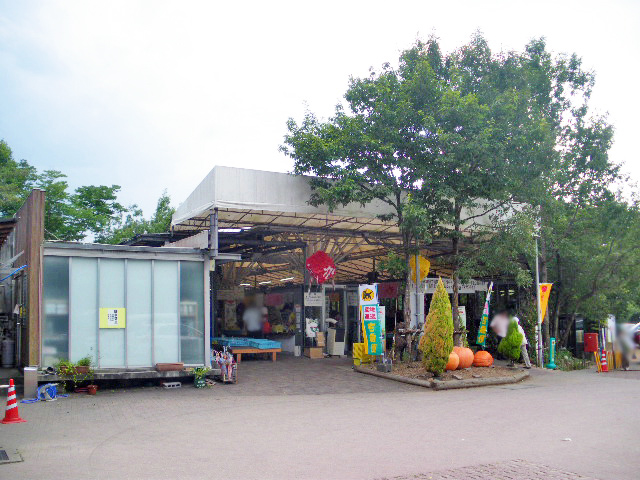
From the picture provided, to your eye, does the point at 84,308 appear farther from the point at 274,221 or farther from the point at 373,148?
the point at 373,148

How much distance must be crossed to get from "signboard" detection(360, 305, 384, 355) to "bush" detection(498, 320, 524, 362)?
3.98m

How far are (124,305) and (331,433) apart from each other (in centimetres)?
727

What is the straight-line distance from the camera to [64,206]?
28844 mm

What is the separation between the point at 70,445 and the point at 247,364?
35.6 feet

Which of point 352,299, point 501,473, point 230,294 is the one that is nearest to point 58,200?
point 230,294

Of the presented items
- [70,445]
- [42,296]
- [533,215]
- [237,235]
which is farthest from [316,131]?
[70,445]

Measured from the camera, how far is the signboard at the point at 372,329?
58.1 feet

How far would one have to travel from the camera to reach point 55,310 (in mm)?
13773

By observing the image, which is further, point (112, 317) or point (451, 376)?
point (451, 376)

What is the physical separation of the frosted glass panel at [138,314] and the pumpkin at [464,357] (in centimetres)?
853

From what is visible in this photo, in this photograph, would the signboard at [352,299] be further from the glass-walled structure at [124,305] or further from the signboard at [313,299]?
the glass-walled structure at [124,305]

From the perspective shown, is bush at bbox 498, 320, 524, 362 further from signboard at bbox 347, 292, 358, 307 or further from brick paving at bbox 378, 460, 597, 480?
brick paving at bbox 378, 460, 597, 480

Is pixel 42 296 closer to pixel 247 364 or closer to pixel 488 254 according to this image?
pixel 247 364

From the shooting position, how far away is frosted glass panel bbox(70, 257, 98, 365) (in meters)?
13.9
